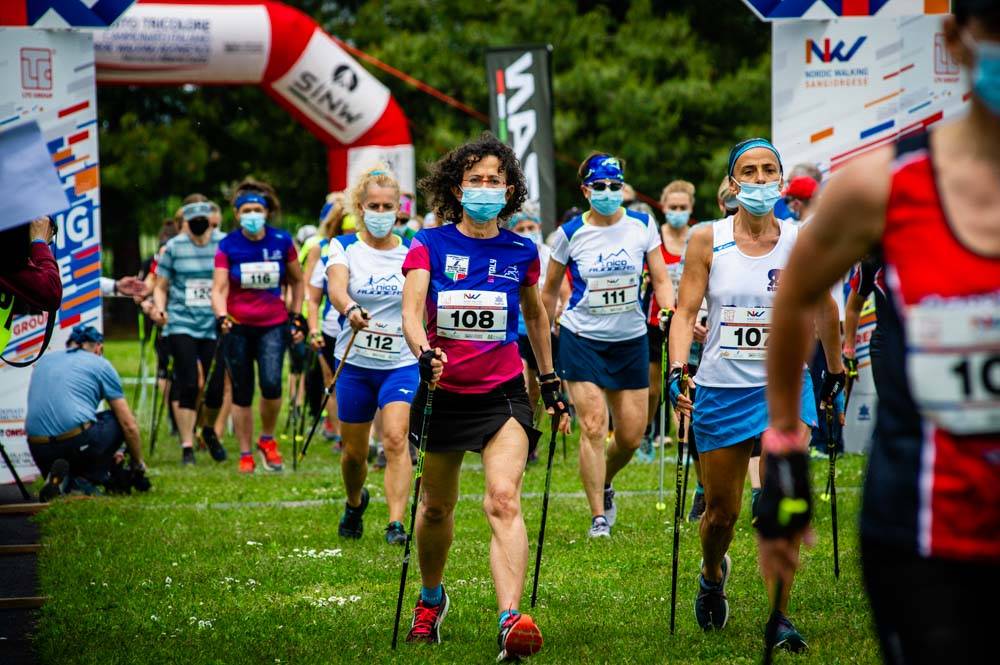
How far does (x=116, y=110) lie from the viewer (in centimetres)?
3406

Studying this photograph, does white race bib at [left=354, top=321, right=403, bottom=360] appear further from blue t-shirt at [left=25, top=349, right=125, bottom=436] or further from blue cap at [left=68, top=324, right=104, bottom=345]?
blue cap at [left=68, top=324, right=104, bottom=345]

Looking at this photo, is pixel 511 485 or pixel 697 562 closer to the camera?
pixel 511 485

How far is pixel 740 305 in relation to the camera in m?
6.30

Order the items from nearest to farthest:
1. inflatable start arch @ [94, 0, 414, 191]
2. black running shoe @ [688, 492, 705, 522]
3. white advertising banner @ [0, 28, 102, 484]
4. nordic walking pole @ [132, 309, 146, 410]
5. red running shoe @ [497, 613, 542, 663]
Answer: red running shoe @ [497, 613, 542, 663] < black running shoe @ [688, 492, 705, 522] < white advertising banner @ [0, 28, 102, 484] < nordic walking pole @ [132, 309, 146, 410] < inflatable start arch @ [94, 0, 414, 191]

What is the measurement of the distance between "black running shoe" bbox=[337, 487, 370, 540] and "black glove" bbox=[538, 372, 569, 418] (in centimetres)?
281

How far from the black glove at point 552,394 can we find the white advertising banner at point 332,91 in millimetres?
13741

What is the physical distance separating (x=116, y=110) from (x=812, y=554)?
28.9 meters

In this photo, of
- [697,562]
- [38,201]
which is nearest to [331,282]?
[697,562]

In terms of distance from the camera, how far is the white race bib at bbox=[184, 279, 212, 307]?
13.6 metres

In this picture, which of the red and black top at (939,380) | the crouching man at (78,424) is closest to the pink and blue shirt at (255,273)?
the crouching man at (78,424)

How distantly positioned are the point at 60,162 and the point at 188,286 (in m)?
2.24

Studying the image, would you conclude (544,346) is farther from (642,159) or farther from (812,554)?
(642,159)

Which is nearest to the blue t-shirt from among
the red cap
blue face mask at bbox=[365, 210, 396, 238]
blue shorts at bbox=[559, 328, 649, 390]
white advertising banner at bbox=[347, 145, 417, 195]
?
blue face mask at bbox=[365, 210, 396, 238]

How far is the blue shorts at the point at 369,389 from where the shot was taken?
8828 millimetres
